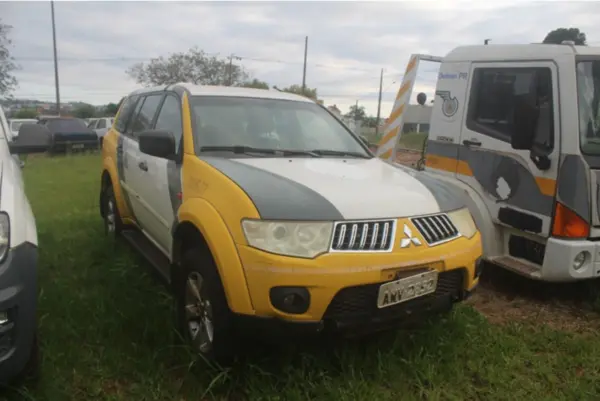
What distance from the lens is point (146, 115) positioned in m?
4.59

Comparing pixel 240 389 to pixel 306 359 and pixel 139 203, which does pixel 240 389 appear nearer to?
pixel 306 359

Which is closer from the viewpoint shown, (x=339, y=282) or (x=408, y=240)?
(x=339, y=282)

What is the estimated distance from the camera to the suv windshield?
11.7 ft

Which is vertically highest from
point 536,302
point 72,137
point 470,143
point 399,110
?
point 399,110

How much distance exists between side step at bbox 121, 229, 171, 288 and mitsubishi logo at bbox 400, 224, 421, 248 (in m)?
1.62

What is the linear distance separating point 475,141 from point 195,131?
254 cm

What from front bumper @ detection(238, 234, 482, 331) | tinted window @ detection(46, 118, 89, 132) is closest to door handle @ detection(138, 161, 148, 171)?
front bumper @ detection(238, 234, 482, 331)

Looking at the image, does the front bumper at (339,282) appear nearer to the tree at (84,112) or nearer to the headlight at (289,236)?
the headlight at (289,236)

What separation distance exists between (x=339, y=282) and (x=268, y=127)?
1.67 m

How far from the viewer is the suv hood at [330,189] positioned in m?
2.61

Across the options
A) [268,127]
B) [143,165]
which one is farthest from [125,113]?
[268,127]

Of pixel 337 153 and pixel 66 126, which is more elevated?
pixel 337 153

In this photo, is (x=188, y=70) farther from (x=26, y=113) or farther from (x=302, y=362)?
(x=302, y=362)

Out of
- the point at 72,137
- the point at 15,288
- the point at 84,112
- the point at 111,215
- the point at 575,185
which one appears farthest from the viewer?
the point at 84,112
